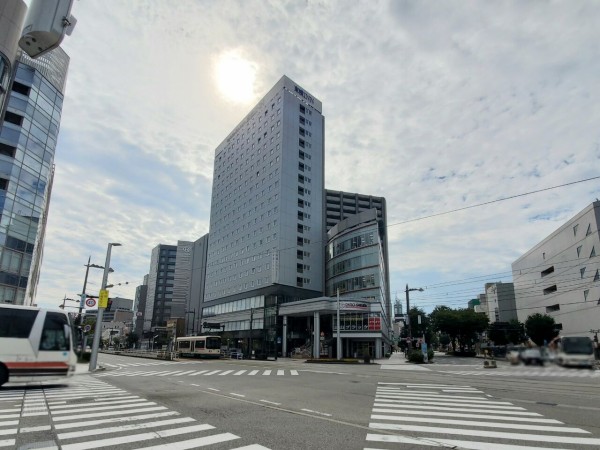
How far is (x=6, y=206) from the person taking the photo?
4466 centimetres

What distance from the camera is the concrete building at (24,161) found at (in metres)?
44.6

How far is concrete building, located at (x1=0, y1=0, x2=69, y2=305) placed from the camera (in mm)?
44594

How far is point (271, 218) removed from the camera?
94.1 metres

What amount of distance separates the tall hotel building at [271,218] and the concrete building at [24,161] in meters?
49.3

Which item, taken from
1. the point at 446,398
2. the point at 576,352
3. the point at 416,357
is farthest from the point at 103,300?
the point at 416,357

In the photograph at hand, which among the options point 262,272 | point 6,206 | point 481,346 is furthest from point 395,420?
point 262,272

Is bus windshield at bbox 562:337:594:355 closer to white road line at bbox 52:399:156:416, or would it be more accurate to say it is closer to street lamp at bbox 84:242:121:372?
white road line at bbox 52:399:156:416

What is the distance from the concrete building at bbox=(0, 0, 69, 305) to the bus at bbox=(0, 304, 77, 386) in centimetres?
3416

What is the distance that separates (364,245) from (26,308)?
229 ft

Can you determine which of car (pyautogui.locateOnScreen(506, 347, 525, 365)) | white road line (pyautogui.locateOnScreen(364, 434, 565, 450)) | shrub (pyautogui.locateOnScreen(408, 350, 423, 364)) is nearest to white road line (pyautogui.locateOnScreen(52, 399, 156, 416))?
white road line (pyautogui.locateOnScreen(364, 434, 565, 450))

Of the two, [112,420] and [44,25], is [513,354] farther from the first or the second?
[112,420]

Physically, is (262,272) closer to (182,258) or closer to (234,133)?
(234,133)

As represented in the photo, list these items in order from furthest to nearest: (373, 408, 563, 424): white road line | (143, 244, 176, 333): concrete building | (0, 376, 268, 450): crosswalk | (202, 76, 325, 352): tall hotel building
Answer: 1. (143, 244, 176, 333): concrete building
2. (202, 76, 325, 352): tall hotel building
3. (373, 408, 563, 424): white road line
4. (0, 376, 268, 450): crosswalk

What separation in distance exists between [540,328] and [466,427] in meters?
7.29
